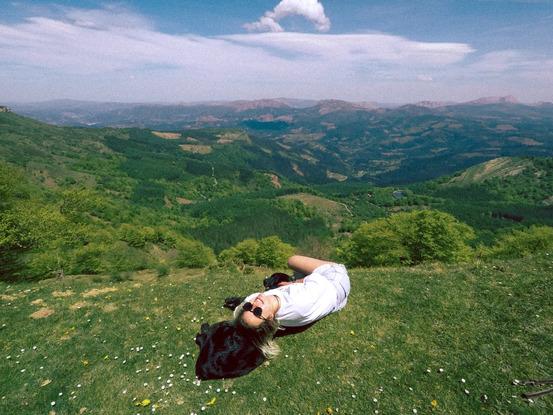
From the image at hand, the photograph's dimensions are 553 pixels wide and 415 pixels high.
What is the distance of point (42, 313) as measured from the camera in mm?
17703

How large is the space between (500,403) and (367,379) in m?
3.75

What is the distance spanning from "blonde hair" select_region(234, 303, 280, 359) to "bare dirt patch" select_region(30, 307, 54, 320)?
15669mm

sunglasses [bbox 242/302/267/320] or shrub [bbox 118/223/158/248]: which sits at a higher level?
sunglasses [bbox 242/302/267/320]

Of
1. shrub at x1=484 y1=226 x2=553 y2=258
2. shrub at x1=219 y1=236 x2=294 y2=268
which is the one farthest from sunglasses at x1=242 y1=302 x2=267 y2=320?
shrub at x1=219 y1=236 x2=294 y2=268

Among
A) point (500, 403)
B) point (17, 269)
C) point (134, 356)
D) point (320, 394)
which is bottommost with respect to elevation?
point (17, 269)

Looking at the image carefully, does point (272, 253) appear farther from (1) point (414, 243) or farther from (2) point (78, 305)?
(2) point (78, 305)

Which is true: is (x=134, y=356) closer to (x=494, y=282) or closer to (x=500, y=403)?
(x=500, y=403)

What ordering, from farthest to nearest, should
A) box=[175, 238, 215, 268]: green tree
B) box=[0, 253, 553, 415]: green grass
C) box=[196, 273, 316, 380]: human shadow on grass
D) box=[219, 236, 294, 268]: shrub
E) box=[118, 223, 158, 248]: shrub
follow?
box=[118, 223, 158, 248]: shrub, box=[175, 238, 215, 268]: green tree, box=[219, 236, 294, 268]: shrub, box=[0, 253, 553, 415]: green grass, box=[196, 273, 316, 380]: human shadow on grass

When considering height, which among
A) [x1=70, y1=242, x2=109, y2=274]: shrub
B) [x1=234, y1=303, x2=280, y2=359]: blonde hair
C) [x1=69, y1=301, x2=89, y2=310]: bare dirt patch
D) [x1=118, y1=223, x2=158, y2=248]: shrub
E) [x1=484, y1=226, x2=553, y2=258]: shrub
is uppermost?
[x1=234, y1=303, x2=280, y2=359]: blonde hair

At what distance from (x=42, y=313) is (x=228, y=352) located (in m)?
14.6

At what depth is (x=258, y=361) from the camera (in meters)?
9.66

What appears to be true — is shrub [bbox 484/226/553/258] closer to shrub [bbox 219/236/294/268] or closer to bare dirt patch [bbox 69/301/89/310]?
shrub [bbox 219/236/294/268]

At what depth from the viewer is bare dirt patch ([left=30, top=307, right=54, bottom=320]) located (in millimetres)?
17344

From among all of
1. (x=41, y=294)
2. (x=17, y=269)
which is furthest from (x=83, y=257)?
(x=41, y=294)
